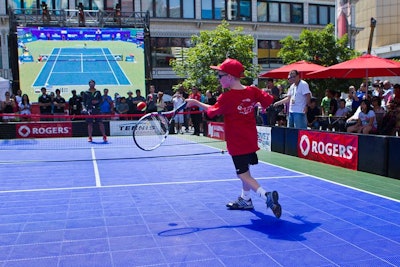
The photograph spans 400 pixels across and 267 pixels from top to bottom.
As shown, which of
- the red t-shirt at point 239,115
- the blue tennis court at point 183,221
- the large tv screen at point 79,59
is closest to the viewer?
the blue tennis court at point 183,221

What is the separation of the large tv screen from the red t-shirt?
19358mm

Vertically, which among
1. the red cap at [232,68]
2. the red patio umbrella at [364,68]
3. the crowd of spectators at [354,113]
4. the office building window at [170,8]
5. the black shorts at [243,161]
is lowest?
the black shorts at [243,161]

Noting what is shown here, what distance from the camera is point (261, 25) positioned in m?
42.8

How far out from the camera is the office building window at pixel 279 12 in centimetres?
4325

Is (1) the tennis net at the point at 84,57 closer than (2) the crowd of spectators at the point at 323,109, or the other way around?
(2) the crowd of spectators at the point at 323,109

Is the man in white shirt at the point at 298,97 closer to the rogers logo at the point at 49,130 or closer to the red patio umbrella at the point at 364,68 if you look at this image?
the red patio umbrella at the point at 364,68

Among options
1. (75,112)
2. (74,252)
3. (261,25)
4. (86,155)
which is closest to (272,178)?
(74,252)

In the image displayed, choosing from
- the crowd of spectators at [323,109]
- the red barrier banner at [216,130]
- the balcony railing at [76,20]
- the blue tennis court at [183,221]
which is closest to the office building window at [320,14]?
the balcony railing at [76,20]

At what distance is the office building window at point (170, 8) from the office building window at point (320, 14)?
12.7 m

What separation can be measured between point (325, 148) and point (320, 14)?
3848 centimetres

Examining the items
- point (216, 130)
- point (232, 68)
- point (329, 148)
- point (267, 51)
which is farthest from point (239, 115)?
point (267, 51)

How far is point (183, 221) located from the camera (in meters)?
5.89

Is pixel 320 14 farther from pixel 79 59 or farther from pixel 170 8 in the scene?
pixel 79 59

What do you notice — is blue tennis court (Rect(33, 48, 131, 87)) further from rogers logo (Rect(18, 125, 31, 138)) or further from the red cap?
the red cap
